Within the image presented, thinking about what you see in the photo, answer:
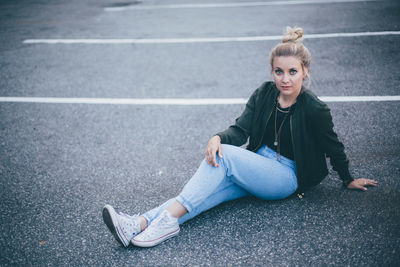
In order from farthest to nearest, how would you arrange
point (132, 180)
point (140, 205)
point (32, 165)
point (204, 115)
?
point (204, 115), point (32, 165), point (132, 180), point (140, 205)

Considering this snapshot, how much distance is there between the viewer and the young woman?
2.23 metres

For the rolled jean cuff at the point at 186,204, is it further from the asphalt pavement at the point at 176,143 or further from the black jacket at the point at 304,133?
the black jacket at the point at 304,133

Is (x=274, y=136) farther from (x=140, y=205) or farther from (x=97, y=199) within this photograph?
(x=97, y=199)

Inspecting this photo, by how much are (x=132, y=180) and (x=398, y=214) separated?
246cm

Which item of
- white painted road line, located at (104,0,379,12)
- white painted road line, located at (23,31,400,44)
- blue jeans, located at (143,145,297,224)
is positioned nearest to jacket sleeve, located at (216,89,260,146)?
blue jeans, located at (143,145,297,224)

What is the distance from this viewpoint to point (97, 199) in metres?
2.88

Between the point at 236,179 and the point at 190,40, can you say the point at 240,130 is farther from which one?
the point at 190,40

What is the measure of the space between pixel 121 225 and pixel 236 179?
980mm

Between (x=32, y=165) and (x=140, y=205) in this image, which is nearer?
(x=140, y=205)

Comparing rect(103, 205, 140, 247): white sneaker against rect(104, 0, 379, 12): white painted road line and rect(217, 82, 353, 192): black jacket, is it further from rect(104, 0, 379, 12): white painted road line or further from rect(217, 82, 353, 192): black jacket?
rect(104, 0, 379, 12): white painted road line

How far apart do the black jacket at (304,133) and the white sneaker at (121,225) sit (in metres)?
1.00

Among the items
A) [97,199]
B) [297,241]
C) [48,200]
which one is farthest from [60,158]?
[297,241]

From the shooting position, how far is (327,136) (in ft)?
7.31

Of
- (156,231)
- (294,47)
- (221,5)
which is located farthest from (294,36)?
(221,5)
